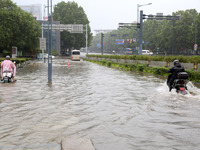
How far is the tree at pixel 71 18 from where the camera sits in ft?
309

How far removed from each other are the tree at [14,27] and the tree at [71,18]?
38249mm

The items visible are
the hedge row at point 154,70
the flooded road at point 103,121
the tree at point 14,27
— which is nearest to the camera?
the flooded road at point 103,121

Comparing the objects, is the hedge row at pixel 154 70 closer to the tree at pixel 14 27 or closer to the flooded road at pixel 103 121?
the flooded road at pixel 103 121

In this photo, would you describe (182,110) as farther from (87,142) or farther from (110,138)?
(87,142)

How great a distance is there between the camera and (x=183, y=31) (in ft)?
249

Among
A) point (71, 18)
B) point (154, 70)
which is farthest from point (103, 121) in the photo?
point (71, 18)

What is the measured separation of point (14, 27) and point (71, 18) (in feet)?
144

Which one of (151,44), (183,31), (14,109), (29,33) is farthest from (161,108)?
(151,44)

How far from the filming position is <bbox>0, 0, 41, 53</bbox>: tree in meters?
49.8

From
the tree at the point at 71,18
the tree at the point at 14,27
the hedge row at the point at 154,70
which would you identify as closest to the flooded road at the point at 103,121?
the hedge row at the point at 154,70

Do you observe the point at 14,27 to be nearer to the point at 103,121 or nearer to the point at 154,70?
the point at 154,70

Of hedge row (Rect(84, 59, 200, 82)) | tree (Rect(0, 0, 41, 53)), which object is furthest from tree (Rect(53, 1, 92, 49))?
hedge row (Rect(84, 59, 200, 82))

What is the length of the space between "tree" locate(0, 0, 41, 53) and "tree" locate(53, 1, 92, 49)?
3825cm

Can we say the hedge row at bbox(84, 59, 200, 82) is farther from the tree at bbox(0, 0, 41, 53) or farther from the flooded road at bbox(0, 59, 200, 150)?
the tree at bbox(0, 0, 41, 53)
